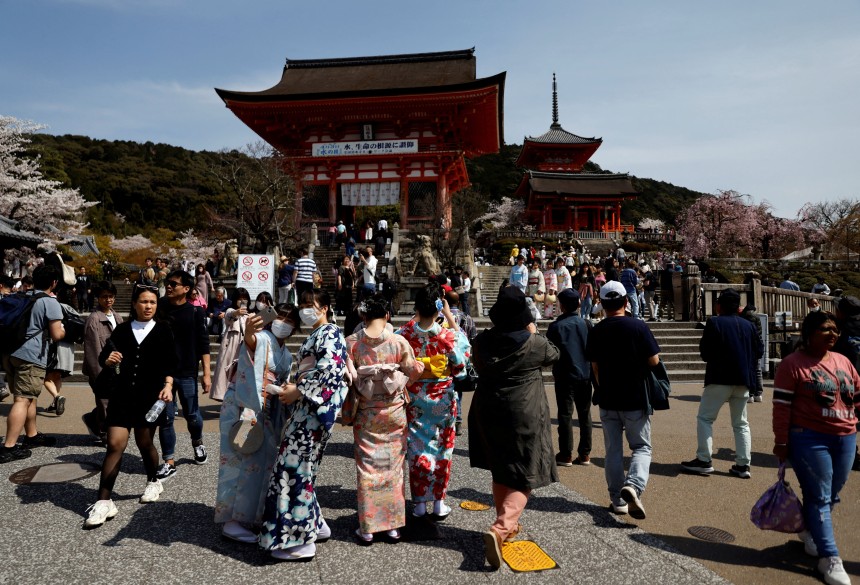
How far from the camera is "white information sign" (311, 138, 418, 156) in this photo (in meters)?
24.7

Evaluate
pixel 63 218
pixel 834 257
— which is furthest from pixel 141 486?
pixel 834 257

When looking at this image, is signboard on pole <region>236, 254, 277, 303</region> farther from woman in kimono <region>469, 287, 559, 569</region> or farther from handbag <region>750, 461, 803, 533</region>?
handbag <region>750, 461, 803, 533</region>

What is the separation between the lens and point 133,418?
12.6ft

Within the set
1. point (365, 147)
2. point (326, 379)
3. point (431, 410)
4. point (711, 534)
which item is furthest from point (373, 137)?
point (711, 534)

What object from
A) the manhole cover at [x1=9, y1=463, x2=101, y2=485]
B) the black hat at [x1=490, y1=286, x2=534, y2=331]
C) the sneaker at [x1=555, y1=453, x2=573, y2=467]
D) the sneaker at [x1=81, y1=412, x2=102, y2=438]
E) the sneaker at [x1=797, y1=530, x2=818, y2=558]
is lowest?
the sneaker at [x1=555, y1=453, x2=573, y2=467]

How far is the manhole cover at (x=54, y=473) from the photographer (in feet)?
14.9

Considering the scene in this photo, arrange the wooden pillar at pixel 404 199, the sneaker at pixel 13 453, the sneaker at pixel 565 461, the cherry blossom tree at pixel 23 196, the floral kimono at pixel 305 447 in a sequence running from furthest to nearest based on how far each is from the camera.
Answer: the wooden pillar at pixel 404 199 < the cherry blossom tree at pixel 23 196 < the sneaker at pixel 565 461 < the sneaker at pixel 13 453 < the floral kimono at pixel 305 447

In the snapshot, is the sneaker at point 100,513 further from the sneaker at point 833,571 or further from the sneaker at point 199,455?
the sneaker at point 833,571

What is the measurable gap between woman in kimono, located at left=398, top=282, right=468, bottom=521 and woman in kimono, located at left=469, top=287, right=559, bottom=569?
15.6 inches

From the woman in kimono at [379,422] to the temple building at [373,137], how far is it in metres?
20.0

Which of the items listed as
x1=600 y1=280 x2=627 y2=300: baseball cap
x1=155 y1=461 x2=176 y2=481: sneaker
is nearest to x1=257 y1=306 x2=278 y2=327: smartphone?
x1=155 y1=461 x2=176 y2=481: sneaker

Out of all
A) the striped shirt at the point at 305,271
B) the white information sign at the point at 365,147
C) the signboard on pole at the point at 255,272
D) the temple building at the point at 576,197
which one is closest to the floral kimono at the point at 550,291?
the striped shirt at the point at 305,271

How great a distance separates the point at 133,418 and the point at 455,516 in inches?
96.5

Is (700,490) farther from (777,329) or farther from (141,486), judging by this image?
(777,329)
